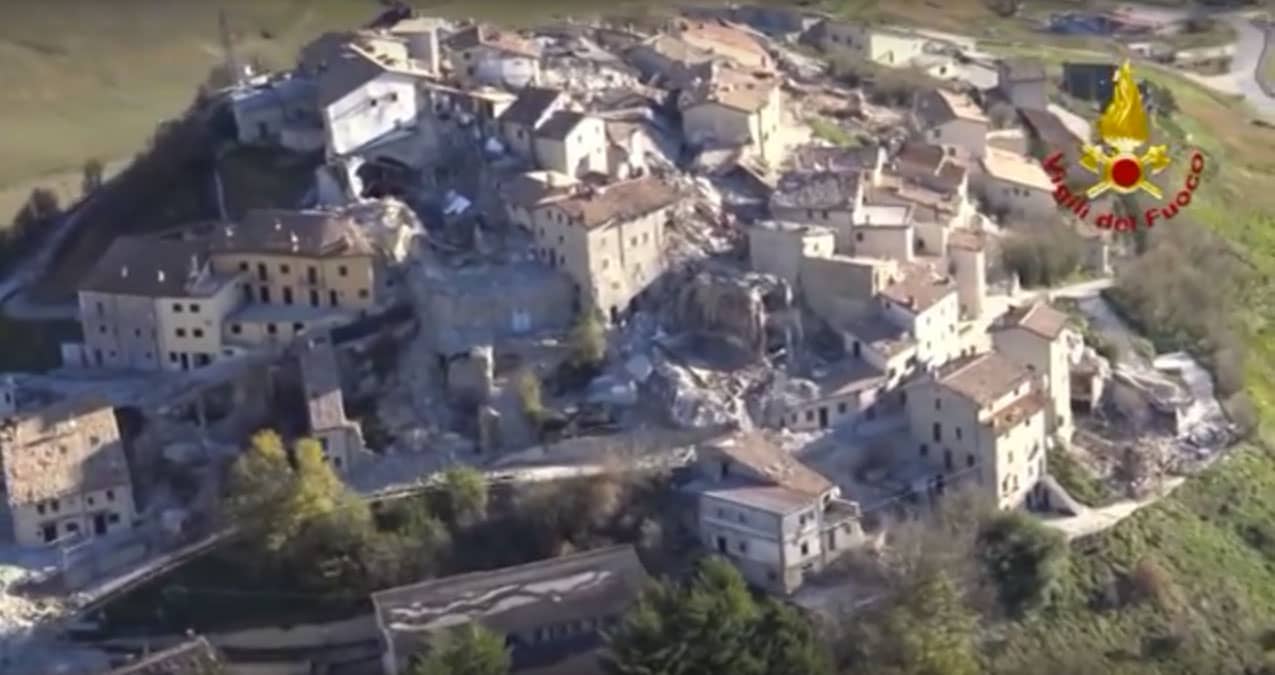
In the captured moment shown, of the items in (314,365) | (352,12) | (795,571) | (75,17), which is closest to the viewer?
(795,571)

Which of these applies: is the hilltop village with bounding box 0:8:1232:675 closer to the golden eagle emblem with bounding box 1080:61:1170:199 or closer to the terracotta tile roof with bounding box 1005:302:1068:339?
the terracotta tile roof with bounding box 1005:302:1068:339

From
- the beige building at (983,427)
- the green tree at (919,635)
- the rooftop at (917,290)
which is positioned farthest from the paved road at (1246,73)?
the green tree at (919,635)

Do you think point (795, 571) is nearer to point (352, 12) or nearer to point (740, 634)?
point (740, 634)

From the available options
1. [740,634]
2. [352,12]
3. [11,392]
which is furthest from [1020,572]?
[352,12]

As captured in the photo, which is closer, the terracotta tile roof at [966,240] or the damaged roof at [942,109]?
the terracotta tile roof at [966,240]

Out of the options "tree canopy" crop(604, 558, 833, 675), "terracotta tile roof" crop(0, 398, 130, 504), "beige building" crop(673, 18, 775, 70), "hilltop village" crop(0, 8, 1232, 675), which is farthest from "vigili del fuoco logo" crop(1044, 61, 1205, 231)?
"terracotta tile roof" crop(0, 398, 130, 504)

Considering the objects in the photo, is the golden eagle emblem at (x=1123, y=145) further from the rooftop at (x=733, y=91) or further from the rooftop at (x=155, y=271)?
the rooftop at (x=155, y=271)
